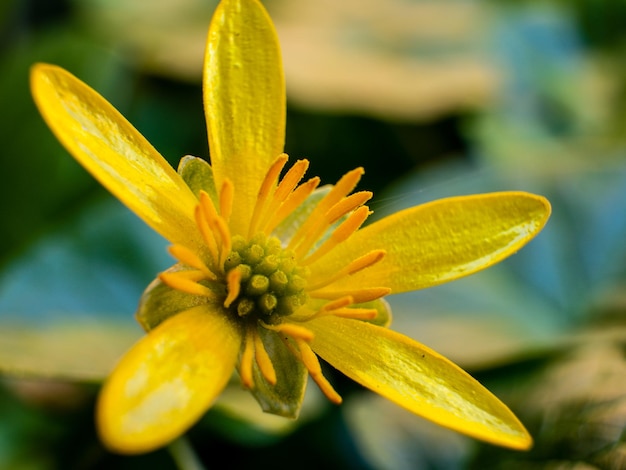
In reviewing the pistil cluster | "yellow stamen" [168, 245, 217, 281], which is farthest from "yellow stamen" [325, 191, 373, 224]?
"yellow stamen" [168, 245, 217, 281]

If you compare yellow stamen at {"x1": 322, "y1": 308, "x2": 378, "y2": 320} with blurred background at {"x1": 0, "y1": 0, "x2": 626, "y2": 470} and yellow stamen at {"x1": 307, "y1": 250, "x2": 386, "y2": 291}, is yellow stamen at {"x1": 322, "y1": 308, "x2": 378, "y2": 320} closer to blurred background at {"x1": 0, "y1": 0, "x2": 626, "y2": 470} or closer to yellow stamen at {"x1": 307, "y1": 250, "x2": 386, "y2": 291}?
yellow stamen at {"x1": 307, "y1": 250, "x2": 386, "y2": 291}

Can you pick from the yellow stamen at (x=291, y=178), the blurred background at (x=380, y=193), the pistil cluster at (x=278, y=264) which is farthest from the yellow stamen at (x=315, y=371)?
the blurred background at (x=380, y=193)

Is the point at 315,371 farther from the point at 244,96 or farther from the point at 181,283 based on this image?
the point at 244,96

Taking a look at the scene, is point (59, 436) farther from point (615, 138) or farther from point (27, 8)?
point (615, 138)

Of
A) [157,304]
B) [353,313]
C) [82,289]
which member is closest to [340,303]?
[353,313]

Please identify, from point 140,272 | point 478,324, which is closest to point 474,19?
point 478,324

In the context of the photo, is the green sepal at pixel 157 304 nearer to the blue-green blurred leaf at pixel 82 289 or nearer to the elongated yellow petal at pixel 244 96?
the elongated yellow petal at pixel 244 96
